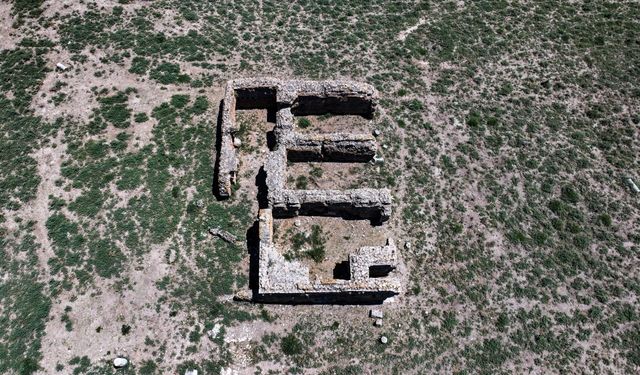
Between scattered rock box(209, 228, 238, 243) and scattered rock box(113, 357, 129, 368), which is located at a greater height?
scattered rock box(209, 228, 238, 243)

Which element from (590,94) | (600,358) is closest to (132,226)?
(600,358)

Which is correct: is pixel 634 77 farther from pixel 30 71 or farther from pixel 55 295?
pixel 30 71

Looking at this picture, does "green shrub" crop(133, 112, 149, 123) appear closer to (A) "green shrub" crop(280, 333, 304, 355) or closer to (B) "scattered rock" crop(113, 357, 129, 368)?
(B) "scattered rock" crop(113, 357, 129, 368)

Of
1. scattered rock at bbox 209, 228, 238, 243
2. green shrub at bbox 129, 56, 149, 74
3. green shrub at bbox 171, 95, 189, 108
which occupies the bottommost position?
scattered rock at bbox 209, 228, 238, 243

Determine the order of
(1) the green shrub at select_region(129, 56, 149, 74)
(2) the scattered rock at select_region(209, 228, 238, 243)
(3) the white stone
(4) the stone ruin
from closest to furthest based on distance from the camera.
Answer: (4) the stone ruin < (2) the scattered rock at select_region(209, 228, 238, 243) < (3) the white stone < (1) the green shrub at select_region(129, 56, 149, 74)

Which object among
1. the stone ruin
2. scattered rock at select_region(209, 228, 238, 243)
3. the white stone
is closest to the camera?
the stone ruin

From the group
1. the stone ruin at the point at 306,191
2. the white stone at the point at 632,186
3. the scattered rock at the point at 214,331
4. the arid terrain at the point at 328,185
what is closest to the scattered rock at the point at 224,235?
the arid terrain at the point at 328,185

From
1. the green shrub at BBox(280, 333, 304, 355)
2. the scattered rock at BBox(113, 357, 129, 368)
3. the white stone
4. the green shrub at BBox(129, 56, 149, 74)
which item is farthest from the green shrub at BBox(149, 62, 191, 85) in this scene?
the white stone
